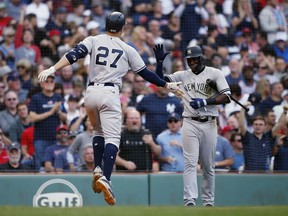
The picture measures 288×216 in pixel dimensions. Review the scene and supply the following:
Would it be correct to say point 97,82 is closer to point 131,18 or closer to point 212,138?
point 212,138

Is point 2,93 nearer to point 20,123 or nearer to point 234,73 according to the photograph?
point 20,123

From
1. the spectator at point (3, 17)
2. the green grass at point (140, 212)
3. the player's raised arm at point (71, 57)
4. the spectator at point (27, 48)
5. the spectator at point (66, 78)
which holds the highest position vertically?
the spectator at point (3, 17)

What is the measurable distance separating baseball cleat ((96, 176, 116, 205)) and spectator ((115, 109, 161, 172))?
3626mm

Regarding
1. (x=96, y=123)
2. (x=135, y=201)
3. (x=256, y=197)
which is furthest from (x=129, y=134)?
(x=96, y=123)

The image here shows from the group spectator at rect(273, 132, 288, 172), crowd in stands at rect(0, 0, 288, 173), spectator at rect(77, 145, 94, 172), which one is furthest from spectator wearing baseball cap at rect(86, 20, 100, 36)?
spectator at rect(273, 132, 288, 172)

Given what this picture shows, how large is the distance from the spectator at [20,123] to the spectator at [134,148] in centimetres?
174

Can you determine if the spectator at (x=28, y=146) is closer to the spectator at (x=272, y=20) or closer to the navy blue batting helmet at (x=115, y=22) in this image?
the navy blue batting helmet at (x=115, y=22)

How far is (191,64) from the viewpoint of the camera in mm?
12562

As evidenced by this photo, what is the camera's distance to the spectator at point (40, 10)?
18.5 m

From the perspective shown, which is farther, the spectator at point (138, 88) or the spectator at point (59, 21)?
the spectator at point (59, 21)

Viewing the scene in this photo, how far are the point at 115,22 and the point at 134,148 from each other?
3647 millimetres

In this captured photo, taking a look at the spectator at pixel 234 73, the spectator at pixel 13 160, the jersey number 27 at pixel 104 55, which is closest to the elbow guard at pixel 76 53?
the jersey number 27 at pixel 104 55

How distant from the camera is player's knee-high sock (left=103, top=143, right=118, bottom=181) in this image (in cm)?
1134

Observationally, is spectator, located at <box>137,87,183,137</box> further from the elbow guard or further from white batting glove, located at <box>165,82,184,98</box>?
the elbow guard
